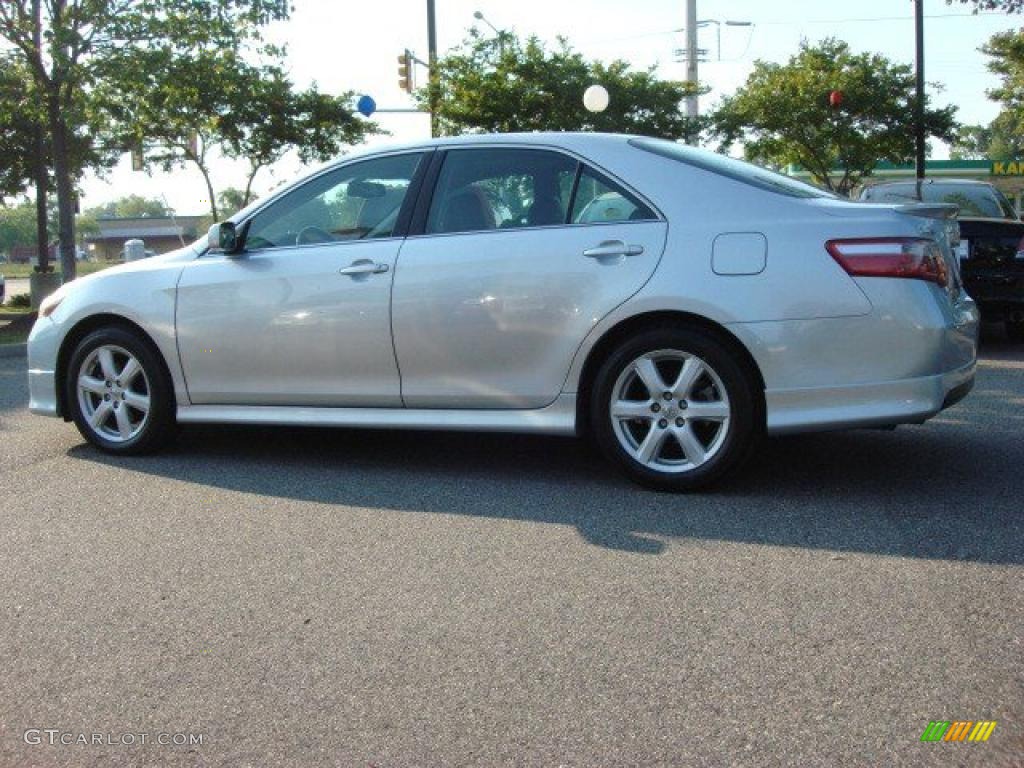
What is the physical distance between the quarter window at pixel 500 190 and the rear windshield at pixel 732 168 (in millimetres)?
420

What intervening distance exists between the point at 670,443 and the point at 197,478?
2377 mm

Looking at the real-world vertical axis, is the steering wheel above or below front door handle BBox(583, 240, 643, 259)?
above

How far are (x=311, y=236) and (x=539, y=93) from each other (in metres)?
18.3

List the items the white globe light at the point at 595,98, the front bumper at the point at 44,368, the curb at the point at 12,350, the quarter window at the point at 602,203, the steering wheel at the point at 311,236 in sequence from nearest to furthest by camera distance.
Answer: the quarter window at the point at 602,203 → the steering wheel at the point at 311,236 → the front bumper at the point at 44,368 → the curb at the point at 12,350 → the white globe light at the point at 595,98

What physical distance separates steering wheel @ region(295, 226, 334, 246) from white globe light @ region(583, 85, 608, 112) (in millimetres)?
17199

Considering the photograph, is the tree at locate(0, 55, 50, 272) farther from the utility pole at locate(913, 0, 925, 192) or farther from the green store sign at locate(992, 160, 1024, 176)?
the green store sign at locate(992, 160, 1024, 176)

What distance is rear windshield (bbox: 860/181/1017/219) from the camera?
11.0 meters

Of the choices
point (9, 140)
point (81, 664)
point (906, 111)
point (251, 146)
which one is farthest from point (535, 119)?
point (81, 664)

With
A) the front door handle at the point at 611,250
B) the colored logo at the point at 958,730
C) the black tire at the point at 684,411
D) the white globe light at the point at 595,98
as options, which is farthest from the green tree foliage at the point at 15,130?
the colored logo at the point at 958,730

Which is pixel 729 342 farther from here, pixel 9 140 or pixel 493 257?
pixel 9 140

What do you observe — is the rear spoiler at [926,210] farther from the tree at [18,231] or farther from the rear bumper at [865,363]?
the tree at [18,231]

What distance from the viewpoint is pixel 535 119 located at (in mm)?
23953

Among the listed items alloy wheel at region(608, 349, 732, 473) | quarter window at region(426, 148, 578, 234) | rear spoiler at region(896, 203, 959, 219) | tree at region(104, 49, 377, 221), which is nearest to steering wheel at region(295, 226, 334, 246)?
quarter window at region(426, 148, 578, 234)

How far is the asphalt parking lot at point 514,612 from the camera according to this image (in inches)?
115
